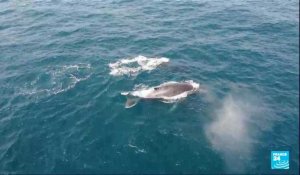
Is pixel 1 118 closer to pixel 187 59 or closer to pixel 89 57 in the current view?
pixel 89 57

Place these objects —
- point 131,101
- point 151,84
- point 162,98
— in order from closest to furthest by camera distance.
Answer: point 162,98
point 131,101
point 151,84

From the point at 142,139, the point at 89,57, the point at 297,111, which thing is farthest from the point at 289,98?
the point at 89,57

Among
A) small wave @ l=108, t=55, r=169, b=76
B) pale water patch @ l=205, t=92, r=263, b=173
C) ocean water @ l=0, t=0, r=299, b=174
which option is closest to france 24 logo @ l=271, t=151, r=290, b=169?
ocean water @ l=0, t=0, r=299, b=174

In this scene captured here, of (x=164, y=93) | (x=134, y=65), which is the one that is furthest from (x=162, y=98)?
(x=134, y=65)

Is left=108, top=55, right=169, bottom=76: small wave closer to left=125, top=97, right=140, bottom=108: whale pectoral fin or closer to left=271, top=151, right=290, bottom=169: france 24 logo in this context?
left=125, top=97, right=140, bottom=108: whale pectoral fin

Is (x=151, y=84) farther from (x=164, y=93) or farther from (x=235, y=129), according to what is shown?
(x=235, y=129)
